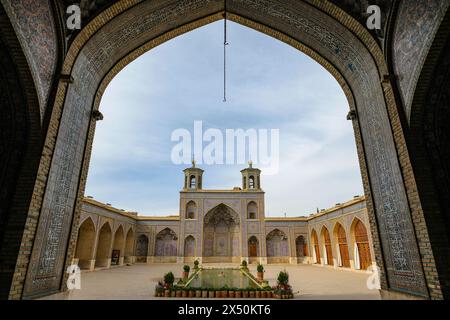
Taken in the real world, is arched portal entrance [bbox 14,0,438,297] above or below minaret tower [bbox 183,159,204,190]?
below

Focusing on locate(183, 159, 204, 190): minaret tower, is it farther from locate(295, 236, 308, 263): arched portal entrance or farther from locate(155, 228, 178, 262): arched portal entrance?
locate(295, 236, 308, 263): arched portal entrance

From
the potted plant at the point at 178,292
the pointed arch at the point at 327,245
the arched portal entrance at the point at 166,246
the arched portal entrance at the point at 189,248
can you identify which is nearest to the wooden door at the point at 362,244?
the pointed arch at the point at 327,245

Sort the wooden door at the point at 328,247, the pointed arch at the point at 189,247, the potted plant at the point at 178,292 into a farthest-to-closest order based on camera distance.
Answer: the pointed arch at the point at 189,247
the wooden door at the point at 328,247
the potted plant at the point at 178,292

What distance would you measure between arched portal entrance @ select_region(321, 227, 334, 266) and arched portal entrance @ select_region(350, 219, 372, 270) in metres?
3.66

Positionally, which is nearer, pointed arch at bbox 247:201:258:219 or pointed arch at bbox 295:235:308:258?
pointed arch at bbox 295:235:308:258

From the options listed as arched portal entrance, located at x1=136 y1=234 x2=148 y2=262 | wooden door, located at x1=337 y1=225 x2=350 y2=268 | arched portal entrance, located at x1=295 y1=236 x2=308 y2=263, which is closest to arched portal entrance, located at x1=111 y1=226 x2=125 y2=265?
arched portal entrance, located at x1=136 y1=234 x2=148 y2=262

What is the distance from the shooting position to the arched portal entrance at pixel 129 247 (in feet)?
67.6

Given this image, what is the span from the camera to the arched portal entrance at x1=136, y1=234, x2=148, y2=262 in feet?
73.2

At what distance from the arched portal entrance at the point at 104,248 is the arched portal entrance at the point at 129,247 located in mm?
3903

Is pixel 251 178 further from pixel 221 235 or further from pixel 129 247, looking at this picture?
pixel 129 247

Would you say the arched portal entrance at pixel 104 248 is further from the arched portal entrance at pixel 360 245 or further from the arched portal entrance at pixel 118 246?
the arched portal entrance at pixel 360 245

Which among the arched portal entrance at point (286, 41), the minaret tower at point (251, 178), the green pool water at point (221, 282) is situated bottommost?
the green pool water at point (221, 282)
